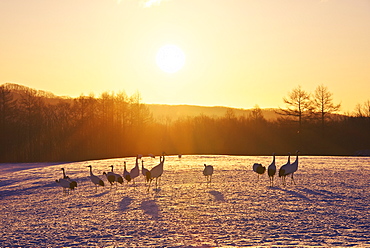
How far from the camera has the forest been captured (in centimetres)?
6819

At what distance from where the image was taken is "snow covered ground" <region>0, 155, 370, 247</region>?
36.2 ft

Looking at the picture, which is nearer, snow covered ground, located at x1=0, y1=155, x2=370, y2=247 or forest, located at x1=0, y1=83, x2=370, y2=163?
snow covered ground, located at x1=0, y1=155, x2=370, y2=247

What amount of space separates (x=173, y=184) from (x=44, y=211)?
299 inches

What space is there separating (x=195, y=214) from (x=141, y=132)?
228 ft

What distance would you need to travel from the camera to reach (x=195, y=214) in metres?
14.0

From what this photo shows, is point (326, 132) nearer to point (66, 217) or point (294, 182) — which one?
point (294, 182)

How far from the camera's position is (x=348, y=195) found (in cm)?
1758

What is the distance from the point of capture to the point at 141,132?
8269cm

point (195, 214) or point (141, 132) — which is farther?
point (141, 132)

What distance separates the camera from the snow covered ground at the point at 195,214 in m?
11.0

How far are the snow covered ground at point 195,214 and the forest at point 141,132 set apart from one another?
1768 inches

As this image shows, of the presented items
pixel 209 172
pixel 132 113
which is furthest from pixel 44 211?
pixel 132 113

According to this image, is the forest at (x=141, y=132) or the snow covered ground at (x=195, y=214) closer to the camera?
the snow covered ground at (x=195, y=214)

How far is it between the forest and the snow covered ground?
44911mm
